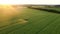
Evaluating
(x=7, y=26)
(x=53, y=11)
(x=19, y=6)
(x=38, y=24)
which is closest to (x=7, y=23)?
(x=7, y=26)

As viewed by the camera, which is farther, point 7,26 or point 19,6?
point 19,6
